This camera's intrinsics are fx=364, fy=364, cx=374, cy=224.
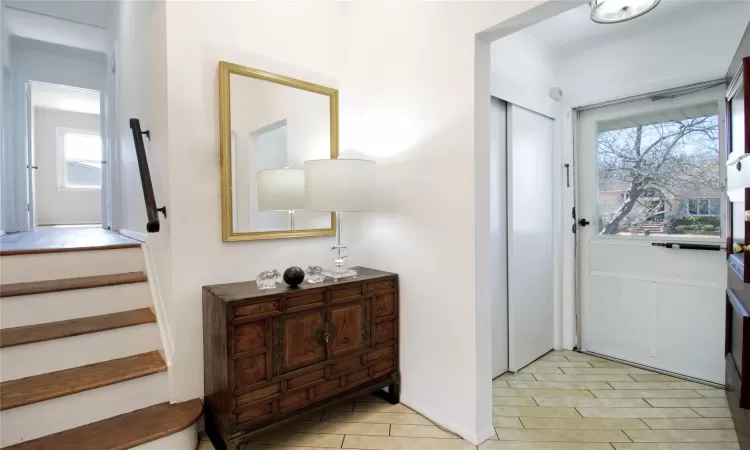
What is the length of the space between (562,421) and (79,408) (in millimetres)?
2410

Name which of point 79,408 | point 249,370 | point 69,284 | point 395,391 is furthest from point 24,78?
point 395,391

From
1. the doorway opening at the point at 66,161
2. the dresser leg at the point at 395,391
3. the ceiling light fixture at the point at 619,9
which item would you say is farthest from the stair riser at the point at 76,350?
the doorway opening at the point at 66,161

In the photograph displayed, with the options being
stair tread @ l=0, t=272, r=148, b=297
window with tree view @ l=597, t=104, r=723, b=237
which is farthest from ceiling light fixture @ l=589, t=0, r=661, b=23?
stair tread @ l=0, t=272, r=148, b=297

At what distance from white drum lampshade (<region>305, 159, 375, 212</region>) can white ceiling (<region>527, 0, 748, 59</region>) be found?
5.91 ft

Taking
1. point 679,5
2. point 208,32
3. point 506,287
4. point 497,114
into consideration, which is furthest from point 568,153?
point 208,32

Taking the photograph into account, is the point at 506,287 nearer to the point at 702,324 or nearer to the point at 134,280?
the point at 702,324

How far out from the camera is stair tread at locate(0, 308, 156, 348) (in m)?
1.74

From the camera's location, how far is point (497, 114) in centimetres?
260

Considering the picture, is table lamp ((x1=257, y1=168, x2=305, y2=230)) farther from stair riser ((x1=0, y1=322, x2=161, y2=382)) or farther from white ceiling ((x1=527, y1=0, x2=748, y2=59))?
white ceiling ((x1=527, y1=0, x2=748, y2=59))

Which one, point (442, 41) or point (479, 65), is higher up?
point (442, 41)

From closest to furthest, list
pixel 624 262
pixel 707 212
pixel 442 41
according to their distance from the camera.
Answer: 1. pixel 442 41
2. pixel 707 212
3. pixel 624 262

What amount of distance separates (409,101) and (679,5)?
6.13ft

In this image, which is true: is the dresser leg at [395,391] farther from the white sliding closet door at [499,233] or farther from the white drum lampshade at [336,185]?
the white drum lampshade at [336,185]

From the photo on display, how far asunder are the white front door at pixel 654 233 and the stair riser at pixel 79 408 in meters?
3.15
